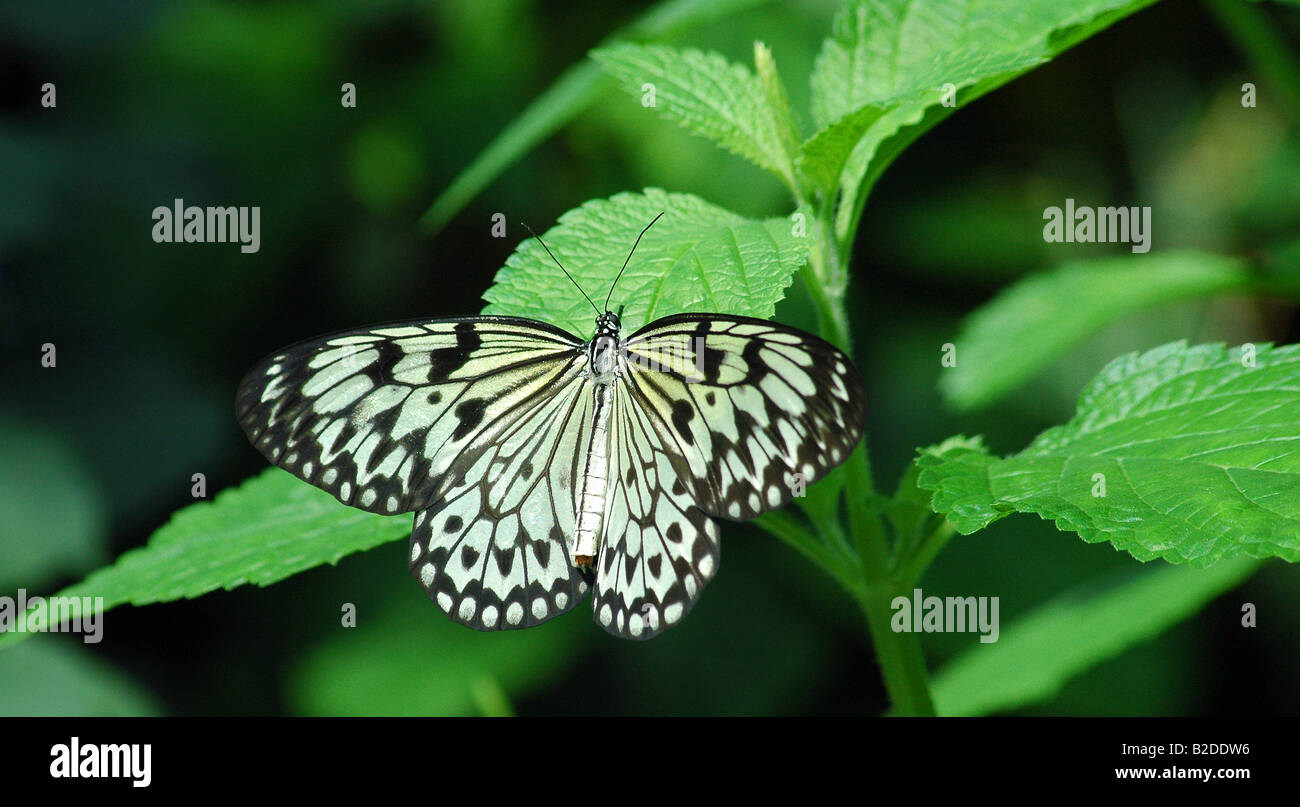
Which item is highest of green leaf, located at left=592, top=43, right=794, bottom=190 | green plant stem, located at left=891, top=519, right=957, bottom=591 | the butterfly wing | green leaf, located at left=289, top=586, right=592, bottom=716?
green leaf, located at left=592, top=43, right=794, bottom=190

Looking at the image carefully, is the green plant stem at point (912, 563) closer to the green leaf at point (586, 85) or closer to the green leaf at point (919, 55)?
the green leaf at point (919, 55)

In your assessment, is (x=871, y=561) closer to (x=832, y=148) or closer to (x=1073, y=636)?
(x=832, y=148)

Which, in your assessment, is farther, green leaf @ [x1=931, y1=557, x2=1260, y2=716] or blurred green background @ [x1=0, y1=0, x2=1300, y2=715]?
blurred green background @ [x1=0, y1=0, x2=1300, y2=715]

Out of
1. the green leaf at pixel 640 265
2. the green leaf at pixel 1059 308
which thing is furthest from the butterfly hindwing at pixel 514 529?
the green leaf at pixel 1059 308

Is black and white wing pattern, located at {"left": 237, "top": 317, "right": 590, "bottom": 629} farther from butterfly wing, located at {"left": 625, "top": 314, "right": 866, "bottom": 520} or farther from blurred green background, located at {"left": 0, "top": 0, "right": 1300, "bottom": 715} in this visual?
blurred green background, located at {"left": 0, "top": 0, "right": 1300, "bottom": 715}

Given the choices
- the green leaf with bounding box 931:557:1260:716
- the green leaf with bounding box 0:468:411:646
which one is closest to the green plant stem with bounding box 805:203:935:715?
the green leaf with bounding box 931:557:1260:716
